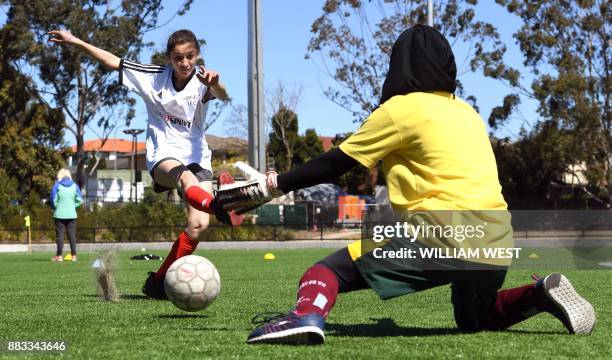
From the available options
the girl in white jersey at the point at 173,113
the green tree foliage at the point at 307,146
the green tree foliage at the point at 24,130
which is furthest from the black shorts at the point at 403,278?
the green tree foliage at the point at 307,146

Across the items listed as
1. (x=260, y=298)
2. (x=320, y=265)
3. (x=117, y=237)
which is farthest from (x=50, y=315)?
(x=117, y=237)

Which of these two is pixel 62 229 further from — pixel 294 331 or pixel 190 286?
pixel 294 331

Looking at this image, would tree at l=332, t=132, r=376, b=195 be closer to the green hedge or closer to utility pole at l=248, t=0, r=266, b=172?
the green hedge

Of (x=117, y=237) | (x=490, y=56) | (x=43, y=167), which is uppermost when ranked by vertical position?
(x=490, y=56)

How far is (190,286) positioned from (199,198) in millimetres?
629

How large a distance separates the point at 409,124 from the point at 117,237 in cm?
2794

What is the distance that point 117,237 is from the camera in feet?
102

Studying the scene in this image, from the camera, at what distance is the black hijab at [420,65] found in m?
4.42

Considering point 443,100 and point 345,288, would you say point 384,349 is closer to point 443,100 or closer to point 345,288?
point 345,288

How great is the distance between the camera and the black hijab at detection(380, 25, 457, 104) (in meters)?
4.42

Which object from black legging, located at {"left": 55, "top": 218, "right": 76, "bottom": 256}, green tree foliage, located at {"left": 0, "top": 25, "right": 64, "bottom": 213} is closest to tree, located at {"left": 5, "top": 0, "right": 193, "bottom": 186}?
green tree foliage, located at {"left": 0, "top": 25, "right": 64, "bottom": 213}

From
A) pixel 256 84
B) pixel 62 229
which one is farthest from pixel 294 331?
pixel 256 84

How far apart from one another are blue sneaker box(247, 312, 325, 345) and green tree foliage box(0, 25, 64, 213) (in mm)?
39060

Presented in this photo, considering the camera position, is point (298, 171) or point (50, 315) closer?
point (298, 171)
